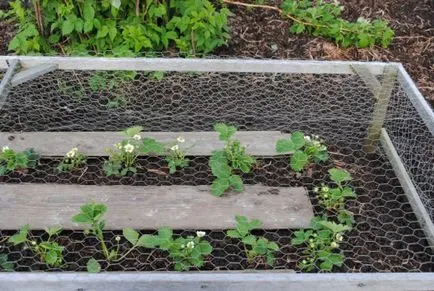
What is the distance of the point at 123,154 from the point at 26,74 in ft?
1.73

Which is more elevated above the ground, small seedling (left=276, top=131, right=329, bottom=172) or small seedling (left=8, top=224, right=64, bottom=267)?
small seedling (left=276, top=131, right=329, bottom=172)

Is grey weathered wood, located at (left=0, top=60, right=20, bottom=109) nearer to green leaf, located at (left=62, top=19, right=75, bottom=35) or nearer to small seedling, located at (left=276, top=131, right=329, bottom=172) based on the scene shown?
green leaf, located at (left=62, top=19, right=75, bottom=35)

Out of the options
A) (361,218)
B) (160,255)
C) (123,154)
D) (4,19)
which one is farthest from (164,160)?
(4,19)

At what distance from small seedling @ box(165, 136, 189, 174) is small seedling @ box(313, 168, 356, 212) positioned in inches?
23.0

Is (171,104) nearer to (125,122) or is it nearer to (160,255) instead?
(125,122)

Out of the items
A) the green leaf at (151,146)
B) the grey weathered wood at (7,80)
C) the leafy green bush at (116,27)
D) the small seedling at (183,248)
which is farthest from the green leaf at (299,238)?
the leafy green bush at (116,27)

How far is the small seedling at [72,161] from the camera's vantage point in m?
2.32

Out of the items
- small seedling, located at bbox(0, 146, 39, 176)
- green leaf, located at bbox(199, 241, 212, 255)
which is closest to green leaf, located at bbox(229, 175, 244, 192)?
green leaf, located at bbox(199, 241, 212, 255)

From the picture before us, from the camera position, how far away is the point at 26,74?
7.39ft

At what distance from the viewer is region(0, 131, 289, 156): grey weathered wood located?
7.91 feet

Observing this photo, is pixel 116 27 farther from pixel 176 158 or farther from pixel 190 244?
pixel 190 244

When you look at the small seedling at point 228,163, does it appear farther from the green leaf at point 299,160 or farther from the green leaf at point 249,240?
the green leaf at point 249,240

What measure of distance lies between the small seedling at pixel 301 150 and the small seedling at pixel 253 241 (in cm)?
40

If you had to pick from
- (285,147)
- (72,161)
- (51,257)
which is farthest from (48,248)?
(285,147)
